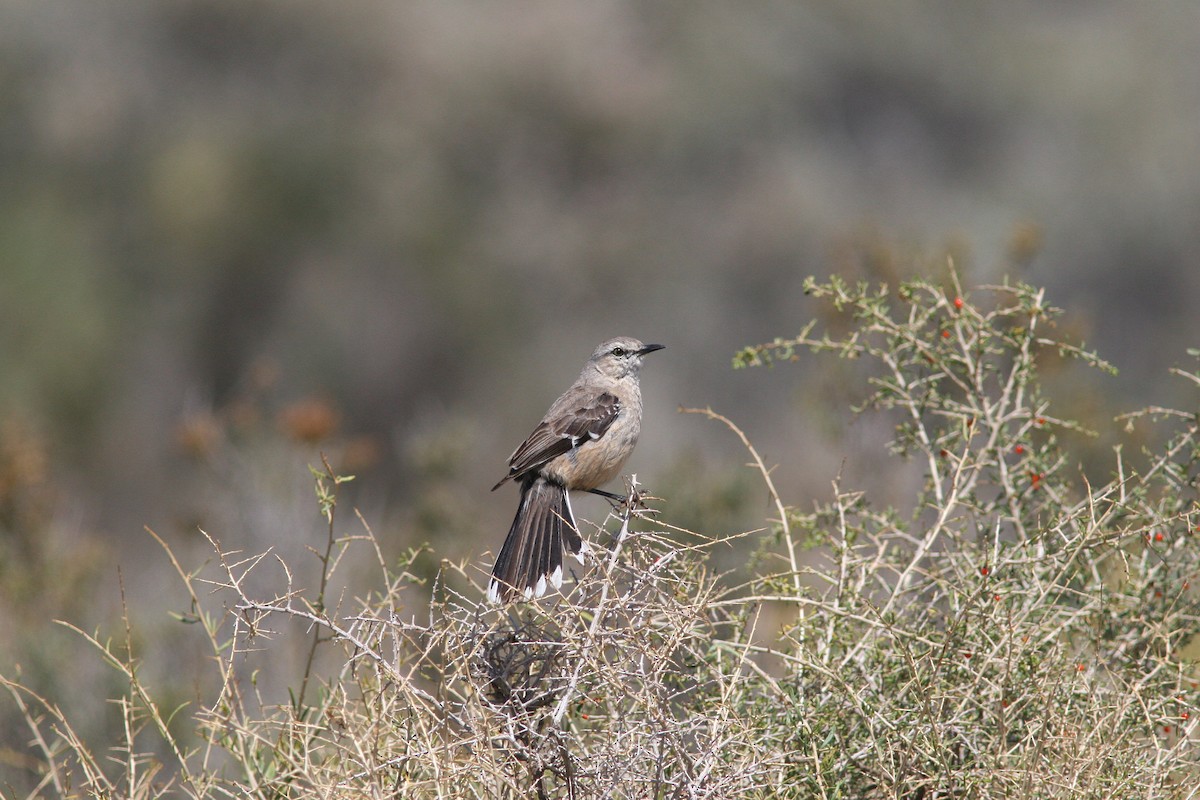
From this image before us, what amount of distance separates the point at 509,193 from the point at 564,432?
53.6 ft

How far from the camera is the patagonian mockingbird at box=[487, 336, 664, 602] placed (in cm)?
525

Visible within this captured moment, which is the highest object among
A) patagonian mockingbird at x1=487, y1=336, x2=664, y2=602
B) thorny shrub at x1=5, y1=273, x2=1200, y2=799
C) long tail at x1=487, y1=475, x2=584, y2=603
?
patagonian mockingbird at x1=487, y1=336, x2=664, y2=602

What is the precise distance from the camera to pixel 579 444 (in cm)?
576

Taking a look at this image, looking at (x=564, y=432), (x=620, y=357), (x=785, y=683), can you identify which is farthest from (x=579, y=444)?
(x=785, y=683)

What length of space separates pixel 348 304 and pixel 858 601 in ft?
57.5

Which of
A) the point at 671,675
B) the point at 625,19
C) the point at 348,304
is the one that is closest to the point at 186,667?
the point at 671,675

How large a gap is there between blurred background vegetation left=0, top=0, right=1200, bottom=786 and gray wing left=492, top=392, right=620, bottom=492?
32.4ft

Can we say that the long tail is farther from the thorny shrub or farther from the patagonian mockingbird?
the thorny shrub

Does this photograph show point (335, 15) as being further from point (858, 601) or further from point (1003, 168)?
point (858, 601)

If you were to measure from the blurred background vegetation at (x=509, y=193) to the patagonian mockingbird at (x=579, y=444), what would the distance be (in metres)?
9.47

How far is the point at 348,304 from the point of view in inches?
789

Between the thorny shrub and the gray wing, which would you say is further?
the gray wing

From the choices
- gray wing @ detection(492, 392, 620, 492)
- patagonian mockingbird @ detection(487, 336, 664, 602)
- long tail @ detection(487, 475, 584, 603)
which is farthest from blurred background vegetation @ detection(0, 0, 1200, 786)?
long tail @ detection(487, 475, 584, 603)

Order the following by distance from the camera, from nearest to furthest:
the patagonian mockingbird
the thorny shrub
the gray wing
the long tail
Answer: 1. the thorny shrub
2. the long tail
3. the patagonian mockingbird
4. the gray wing
